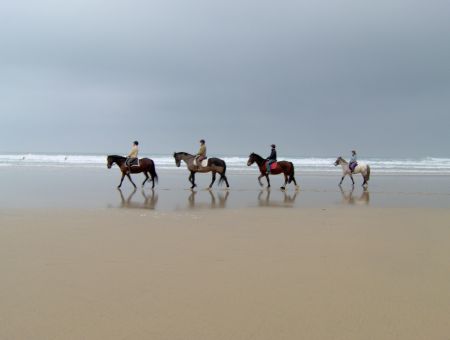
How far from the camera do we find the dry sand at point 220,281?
9.58ft

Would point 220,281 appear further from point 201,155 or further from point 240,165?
point 240,165

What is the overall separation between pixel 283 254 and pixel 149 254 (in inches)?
67.5

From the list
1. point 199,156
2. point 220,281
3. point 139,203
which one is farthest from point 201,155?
point 220,281

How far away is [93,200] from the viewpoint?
10.9 m

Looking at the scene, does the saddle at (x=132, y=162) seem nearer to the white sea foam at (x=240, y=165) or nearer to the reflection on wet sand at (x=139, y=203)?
the reflection on wet sand at (x=139, y=203)

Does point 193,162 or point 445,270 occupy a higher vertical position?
point 193,162

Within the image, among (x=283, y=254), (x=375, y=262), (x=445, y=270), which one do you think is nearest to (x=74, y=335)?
Answer: (x=283, y=254)

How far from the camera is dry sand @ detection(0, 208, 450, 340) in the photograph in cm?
292

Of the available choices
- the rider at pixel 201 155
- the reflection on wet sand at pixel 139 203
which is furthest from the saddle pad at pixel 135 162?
the reflection on wet sand at pixel 139 203

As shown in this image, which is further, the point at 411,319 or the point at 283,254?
the point at 283,254

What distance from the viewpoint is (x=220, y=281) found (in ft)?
12.9

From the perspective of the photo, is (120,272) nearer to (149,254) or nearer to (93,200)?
(149,254)

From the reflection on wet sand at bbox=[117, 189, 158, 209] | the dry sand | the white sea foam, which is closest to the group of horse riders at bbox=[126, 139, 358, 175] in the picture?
the reflection on wet sand at bbox=[117, 189, 158, 209]

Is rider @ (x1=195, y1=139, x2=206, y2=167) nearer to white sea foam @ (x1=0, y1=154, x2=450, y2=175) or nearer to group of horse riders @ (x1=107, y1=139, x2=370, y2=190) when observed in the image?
group of horse riders @ (x1=107, y1=139, x2=370, y2=190)
